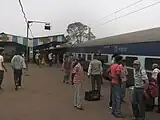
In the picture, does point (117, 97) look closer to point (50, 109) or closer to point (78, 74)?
point (78, 74)

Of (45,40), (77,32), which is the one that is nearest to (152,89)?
(45,40)

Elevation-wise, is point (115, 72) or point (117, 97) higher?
point (115, 72)

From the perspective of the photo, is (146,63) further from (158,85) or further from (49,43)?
(49,43)

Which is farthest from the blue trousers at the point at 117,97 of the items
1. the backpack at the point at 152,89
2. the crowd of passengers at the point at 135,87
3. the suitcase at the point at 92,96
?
the suitcase at the point at 92,96

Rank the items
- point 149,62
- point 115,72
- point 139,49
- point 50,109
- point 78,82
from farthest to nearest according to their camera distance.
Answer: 1. point 139,49
2. point 149,62
3. point 78,82
4. point 50,109
5. point 115,72

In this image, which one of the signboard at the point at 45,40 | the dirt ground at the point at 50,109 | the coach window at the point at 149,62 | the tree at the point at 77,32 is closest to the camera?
the dirt ground at the point at 50,109

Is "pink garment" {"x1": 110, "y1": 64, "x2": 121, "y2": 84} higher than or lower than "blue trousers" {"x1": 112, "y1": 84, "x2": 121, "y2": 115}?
higher

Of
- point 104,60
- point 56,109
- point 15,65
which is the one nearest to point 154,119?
point 56,109

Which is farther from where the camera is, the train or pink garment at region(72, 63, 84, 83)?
the train

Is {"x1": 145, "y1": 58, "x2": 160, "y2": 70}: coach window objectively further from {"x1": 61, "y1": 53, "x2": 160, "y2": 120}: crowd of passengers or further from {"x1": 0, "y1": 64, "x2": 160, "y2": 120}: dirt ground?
{"x1": 61, "y1": 53, "x2": 160, "y2": 120}: crowd of passengers

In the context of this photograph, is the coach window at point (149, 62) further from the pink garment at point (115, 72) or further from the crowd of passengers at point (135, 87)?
the pink garment at point (115, 72)

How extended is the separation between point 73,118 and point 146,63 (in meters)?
5.47

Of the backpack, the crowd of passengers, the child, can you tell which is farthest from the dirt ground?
the backpack

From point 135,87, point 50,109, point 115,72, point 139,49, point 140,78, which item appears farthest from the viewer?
point 139,49
